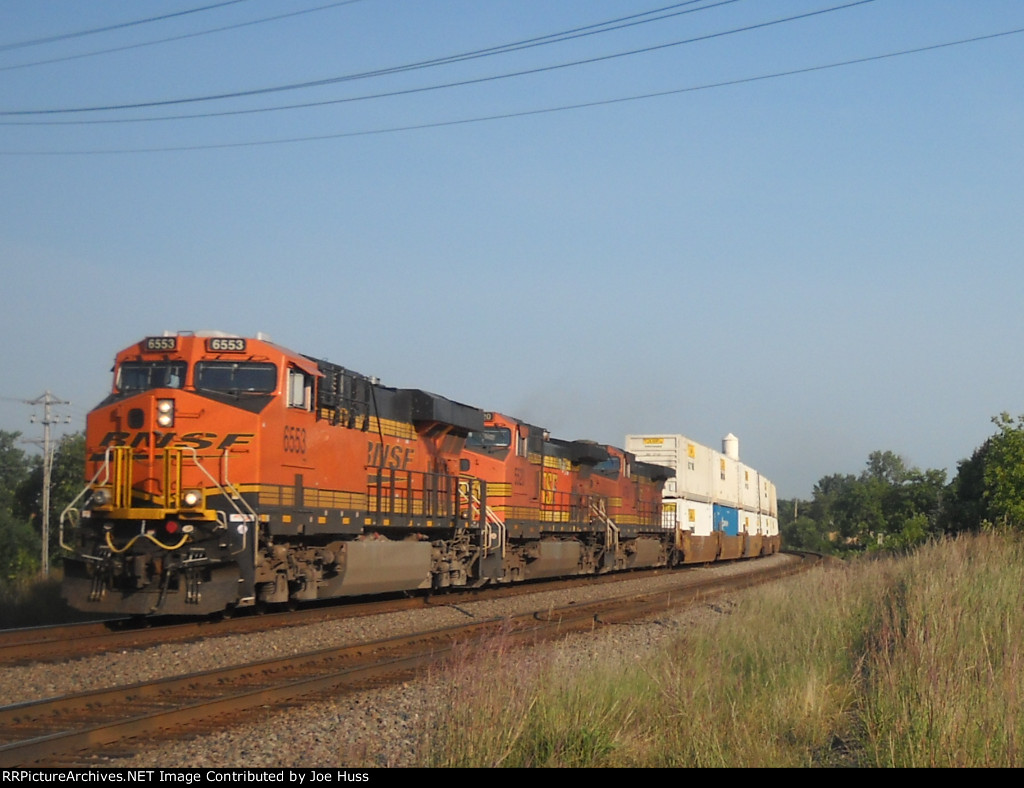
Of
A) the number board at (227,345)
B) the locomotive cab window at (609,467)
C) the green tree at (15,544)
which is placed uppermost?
the number board at (227,345)

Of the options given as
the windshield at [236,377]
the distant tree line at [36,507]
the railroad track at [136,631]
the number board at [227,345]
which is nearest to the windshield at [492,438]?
the railroad track at [136,631]

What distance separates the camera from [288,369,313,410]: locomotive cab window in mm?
13992

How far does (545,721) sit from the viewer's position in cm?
629

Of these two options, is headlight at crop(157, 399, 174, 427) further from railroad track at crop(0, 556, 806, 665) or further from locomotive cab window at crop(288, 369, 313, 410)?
railroad track at crop(0, 556, 806, 665)

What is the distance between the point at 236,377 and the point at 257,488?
62.1 inches

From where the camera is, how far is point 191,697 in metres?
8.50

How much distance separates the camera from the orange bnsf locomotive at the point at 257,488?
12523mm

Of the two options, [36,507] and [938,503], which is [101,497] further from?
[36,507]

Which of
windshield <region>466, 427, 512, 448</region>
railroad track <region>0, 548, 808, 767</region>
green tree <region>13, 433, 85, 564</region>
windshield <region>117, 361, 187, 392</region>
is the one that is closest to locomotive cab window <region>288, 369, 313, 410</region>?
windshield <region>117, 361, 187, 392</region>

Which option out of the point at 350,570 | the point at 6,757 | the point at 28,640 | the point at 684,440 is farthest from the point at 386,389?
the point at 684,440

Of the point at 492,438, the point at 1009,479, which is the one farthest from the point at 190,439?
the point at 1009,479

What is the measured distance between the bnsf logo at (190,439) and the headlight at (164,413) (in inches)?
5.1

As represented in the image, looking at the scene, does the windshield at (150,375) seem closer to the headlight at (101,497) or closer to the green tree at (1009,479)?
the headlight at (101,497)

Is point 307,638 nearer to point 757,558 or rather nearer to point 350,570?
point 350,570
